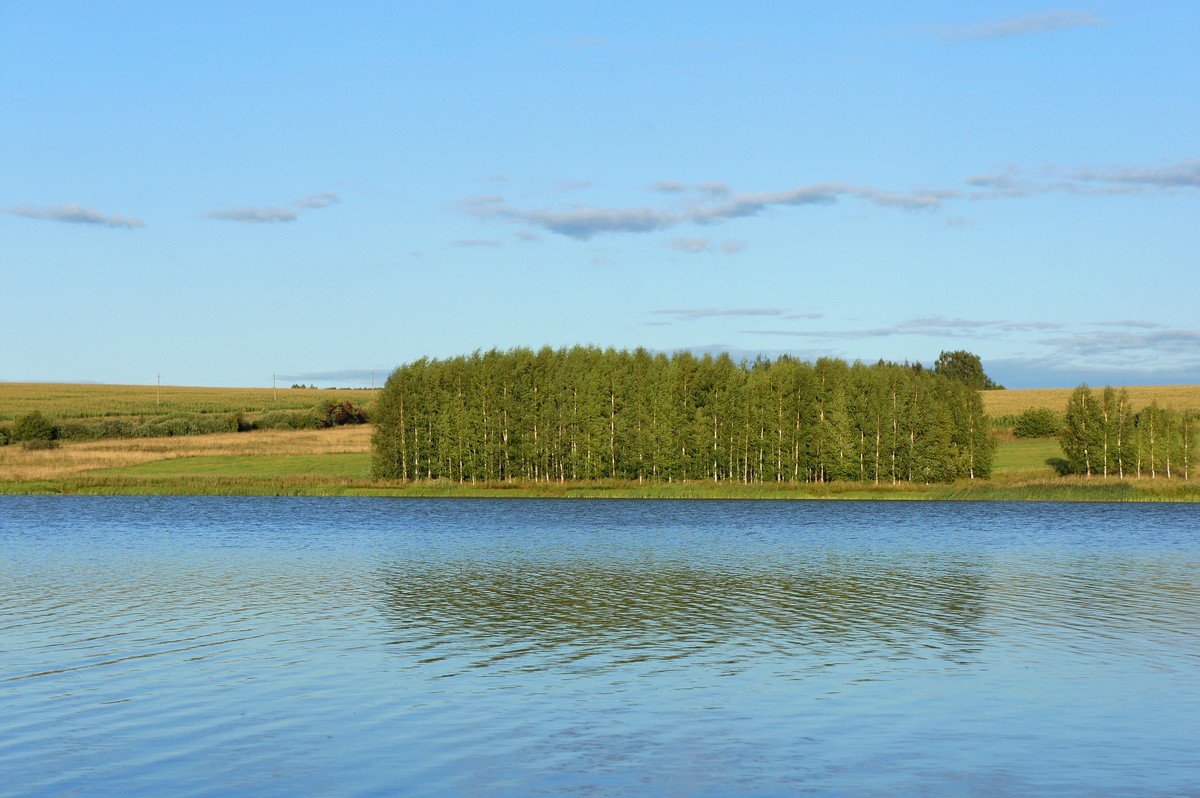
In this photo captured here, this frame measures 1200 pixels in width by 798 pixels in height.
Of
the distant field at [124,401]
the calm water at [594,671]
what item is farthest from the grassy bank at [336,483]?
the calm water at [594,671]

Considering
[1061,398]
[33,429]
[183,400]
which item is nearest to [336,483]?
[33,429]

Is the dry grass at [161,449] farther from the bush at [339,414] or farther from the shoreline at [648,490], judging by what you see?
the shoreline at [648,490]

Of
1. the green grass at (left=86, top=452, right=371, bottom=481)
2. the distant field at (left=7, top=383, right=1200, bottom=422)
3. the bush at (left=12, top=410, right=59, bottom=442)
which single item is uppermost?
the distant field at (left=7, top=383, right=1200, bottom=422)

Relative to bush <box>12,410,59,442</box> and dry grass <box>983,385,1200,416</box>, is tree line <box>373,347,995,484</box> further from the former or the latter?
dry grass <box>983,385,1200,416</box>

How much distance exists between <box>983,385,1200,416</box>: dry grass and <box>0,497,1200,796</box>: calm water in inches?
4586

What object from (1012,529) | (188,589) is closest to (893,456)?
(1012,529)

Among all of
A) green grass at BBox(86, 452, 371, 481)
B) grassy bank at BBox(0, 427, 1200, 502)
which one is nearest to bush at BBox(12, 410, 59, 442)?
grassy bank at BBox(0, 427, 1200, 502)

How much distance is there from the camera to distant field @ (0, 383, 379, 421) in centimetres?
15825

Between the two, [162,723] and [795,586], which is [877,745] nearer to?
[162,723]

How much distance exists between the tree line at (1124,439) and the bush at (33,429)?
105574mm

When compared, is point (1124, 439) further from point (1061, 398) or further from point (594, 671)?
point (594, 671)

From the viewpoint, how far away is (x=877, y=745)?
54.6 ft

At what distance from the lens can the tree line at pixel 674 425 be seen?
113 metres

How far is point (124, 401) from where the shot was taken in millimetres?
173500
